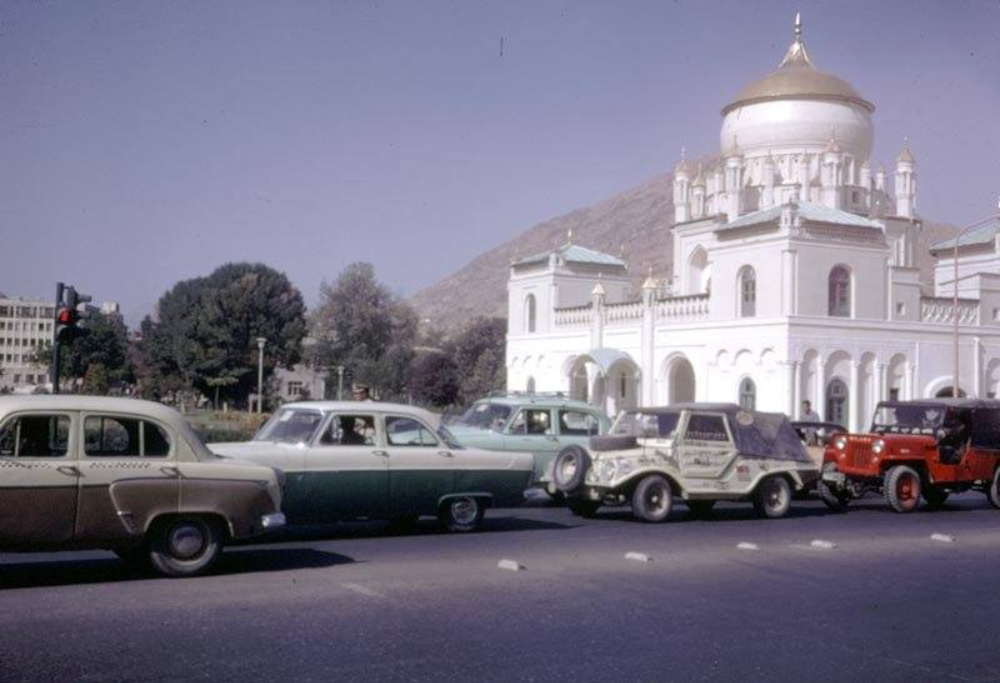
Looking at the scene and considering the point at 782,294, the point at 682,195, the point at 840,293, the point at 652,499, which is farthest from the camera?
the point at 682,195

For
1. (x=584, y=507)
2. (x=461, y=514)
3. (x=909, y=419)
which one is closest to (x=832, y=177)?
(x=909, y=419)

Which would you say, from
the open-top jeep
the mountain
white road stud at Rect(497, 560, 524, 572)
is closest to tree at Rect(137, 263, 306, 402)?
the open-top jeep

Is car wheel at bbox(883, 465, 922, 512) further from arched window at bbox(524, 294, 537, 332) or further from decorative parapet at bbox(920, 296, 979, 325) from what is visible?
arched window at bbox(524, 294, 537, 332)

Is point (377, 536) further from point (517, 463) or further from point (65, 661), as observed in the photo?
point (65, 661)

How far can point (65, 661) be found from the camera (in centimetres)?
727

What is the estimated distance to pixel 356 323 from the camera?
7956 cm

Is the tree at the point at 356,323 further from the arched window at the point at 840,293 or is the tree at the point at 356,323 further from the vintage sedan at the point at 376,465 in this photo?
the vintage sedan at the point at 376,465

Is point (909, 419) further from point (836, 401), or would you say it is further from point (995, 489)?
point (836, 401)

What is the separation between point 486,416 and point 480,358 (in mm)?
60011

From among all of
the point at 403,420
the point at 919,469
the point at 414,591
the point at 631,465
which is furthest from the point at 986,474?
the point at 414,591

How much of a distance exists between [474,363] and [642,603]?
7117cm

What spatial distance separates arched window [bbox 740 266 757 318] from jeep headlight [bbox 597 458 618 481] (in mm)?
22395

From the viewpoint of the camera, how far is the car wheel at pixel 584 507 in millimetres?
16914

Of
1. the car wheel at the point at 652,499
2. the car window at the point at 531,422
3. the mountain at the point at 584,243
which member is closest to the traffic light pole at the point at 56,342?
the car window at the point at 531,422
